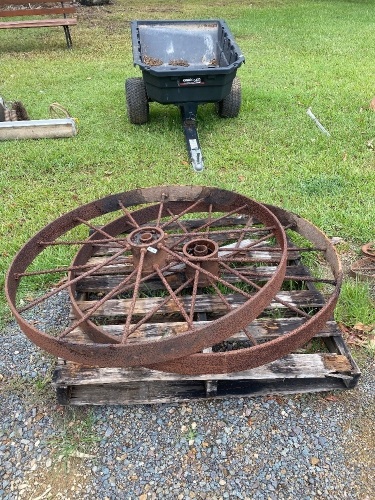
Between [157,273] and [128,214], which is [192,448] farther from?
[128,214]

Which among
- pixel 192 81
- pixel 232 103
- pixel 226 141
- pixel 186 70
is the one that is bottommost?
pixel 226 141

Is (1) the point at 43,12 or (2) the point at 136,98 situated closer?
(2) the point at 136,98

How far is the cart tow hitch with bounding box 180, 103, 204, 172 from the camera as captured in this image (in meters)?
4.55

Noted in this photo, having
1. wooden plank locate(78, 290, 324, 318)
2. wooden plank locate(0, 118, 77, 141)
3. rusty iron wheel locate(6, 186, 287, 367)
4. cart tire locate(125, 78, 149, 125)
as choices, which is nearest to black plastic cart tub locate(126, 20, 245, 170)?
cart tire locate(125, 78, 149, 125)

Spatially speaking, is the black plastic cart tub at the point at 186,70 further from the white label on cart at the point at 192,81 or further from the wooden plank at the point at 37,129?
the wooden plank at the point at 37,129

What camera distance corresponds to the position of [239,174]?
4461 millimetres

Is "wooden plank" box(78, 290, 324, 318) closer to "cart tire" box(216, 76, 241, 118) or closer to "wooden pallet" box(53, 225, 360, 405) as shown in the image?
"wooden pallet" box(53, 225, 360, 405)

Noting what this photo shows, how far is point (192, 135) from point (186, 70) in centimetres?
69

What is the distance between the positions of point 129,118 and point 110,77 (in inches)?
88.5

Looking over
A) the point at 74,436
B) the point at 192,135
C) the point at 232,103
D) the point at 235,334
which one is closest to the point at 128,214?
the point at 235,334

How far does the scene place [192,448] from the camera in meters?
2.14

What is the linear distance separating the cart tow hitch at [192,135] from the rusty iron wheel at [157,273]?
0.98m

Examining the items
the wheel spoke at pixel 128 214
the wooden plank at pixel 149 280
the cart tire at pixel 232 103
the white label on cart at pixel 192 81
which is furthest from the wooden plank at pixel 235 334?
the cart tire at pixel 232 103

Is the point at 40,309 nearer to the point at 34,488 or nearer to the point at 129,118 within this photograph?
the point at 34,488
